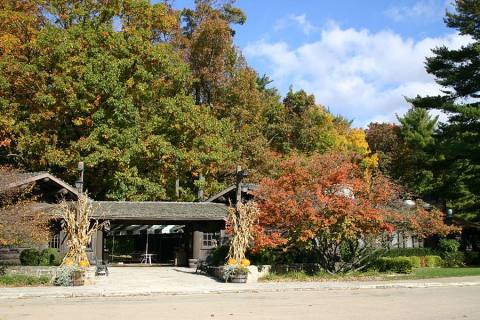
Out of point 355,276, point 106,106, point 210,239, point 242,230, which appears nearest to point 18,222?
point 242,230

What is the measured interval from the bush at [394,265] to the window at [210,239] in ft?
32.9

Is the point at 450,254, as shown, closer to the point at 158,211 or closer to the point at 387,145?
the point at 158,211

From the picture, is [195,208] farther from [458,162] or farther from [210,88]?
[458,162]

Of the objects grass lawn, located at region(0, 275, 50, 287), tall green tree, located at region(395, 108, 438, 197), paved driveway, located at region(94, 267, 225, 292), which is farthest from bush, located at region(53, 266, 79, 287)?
tall green tree, located at region(395, 108, 438, 197)

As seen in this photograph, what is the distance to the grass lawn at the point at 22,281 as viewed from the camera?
19.1 meters

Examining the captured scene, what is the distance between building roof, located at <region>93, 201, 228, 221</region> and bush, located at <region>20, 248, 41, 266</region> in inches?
172

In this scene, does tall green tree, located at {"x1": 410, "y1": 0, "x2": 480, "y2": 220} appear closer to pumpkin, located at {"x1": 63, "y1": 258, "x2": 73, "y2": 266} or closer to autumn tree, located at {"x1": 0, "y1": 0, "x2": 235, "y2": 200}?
autumn tree, located at {"x1": 0, "y1": 0, "x2": 235, "y2": 200}

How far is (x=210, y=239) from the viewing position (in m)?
31.6

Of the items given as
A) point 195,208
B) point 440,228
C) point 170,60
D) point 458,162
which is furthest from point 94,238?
point 458,162

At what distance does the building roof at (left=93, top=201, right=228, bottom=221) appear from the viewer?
94.1ft

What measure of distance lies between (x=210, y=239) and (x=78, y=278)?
1296cm

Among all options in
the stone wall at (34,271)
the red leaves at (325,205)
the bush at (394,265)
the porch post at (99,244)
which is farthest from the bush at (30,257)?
the bush at (394,265)

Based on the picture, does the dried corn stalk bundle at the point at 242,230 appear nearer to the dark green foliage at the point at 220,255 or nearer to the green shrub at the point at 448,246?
the dark green foliage at the point at 220,255

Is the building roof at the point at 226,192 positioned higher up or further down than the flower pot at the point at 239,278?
higher up
